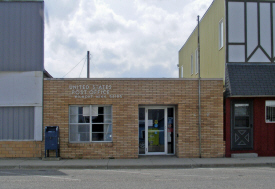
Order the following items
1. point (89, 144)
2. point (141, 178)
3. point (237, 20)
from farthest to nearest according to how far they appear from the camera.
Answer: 1. point (237, 20)
2. point (89, 144)
3. point (141, 178)

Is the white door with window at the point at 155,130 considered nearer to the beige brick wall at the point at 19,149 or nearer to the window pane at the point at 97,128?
the window pane at the point at 97,128

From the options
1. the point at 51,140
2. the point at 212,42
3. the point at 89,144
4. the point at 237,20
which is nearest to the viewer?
the point at 51,140

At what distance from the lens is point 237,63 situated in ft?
46.2

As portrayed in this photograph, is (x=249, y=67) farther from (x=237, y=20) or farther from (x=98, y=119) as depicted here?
(x=98, y=119)

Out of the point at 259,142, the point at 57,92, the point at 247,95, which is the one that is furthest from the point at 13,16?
the point at 259,142

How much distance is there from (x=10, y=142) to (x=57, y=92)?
9.08 feet

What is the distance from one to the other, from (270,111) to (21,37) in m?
11.0

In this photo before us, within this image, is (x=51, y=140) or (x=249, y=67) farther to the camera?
(x=249, y=67)

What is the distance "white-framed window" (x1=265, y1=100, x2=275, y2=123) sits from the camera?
14.1m

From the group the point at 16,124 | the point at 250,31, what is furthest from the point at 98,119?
the point at 250,31

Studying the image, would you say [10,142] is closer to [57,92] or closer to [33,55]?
[57,92]

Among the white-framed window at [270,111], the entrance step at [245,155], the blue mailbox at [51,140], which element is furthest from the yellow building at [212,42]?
the blue mailbox at [51,140]

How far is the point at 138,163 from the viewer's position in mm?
12430

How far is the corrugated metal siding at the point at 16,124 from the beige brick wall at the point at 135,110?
728 millimetres
